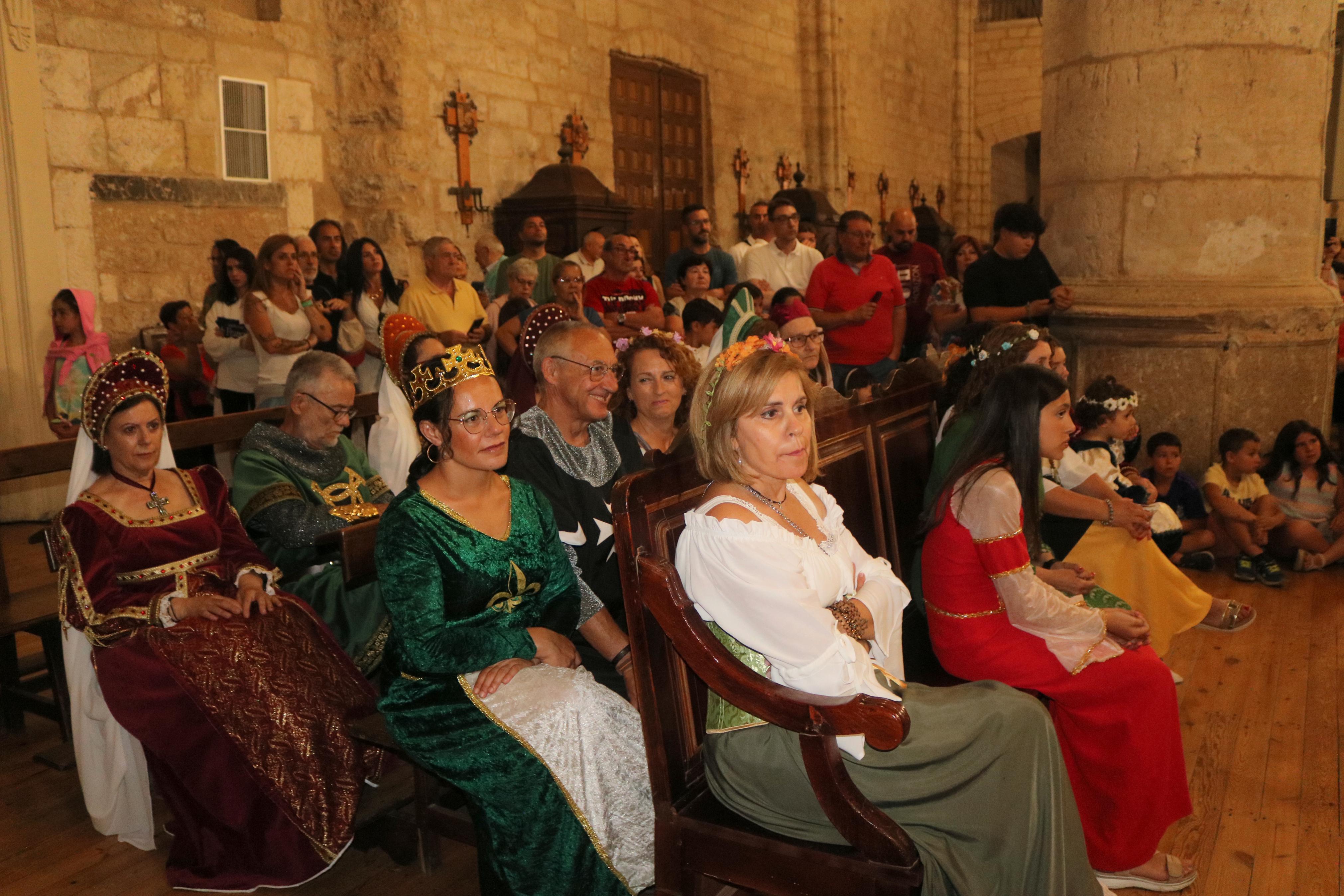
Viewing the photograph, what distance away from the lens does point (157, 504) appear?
3.03 m

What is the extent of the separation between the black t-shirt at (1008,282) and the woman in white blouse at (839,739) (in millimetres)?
3574

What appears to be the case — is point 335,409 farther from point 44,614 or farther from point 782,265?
point 782,265

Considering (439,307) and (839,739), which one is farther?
(439,307)

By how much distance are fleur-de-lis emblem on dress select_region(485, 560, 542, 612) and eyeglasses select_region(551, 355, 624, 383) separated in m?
0.63

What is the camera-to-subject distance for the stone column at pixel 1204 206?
17.1 feet

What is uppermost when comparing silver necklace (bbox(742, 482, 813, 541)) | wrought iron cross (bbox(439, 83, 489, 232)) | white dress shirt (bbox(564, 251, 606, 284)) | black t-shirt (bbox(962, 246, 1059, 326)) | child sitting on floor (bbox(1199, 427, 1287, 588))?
wrought iron cross (bbox(439, 83, 489, 232))

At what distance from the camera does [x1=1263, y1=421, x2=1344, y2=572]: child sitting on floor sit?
5105mm

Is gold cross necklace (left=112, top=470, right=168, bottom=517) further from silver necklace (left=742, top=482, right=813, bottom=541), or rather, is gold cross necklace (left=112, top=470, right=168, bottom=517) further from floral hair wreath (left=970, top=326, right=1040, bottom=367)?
floral hair wreath (left=970, top=326, right=1040, bottom=367)

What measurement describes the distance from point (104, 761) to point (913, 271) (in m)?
5.13

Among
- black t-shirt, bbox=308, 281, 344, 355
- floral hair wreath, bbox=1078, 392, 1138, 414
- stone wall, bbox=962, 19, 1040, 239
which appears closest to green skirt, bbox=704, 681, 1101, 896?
floral hair wreath, bbox=1078, 392, 1138, 414

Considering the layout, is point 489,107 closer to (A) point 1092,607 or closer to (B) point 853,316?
(B) point 853,316

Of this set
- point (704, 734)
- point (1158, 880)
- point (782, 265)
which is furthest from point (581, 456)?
point (782, 265)

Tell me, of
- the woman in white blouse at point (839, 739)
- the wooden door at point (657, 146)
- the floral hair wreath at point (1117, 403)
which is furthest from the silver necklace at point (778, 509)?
the wooden door at point (657, 146)

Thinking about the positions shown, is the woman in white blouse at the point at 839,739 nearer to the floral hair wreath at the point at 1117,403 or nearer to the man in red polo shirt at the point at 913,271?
the floral hair wreath at the point at 1117,403
